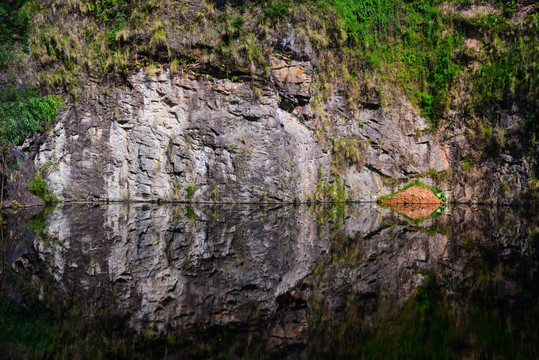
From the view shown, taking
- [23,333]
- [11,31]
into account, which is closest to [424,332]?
[23,333]

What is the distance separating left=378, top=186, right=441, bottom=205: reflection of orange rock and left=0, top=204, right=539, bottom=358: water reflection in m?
12.3

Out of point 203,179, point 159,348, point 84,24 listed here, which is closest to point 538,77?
point 203,179

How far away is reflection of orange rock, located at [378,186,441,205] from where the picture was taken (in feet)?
67.3

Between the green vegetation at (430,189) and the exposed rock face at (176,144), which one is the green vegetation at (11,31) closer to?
the exposed rock face at (176,144)

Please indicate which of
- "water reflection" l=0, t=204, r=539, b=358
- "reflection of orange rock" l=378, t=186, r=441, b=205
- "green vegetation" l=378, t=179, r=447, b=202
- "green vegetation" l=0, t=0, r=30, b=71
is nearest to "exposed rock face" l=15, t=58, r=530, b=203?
"green vegetation" l=0, t=0, r=30, b=71

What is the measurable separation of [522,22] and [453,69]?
375 cm

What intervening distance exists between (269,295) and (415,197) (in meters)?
17.6

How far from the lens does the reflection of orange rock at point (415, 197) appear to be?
20500 mm

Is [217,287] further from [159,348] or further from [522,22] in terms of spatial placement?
[522,22]

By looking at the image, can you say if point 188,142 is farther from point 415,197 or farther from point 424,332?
point 424,332

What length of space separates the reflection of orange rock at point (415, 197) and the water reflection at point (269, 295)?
40.3ft

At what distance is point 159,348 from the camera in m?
3.10

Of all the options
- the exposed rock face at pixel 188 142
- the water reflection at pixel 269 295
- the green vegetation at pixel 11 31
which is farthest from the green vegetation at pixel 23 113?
the water reflection at pixel 269 295

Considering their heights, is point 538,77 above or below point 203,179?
above
